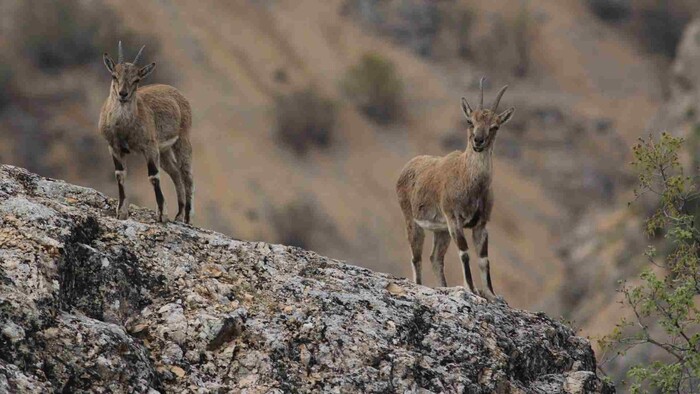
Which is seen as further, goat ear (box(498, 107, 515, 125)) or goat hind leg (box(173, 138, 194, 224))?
goat hind leg (box(173, 138, 194, 224))

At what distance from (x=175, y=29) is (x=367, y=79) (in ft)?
35.5

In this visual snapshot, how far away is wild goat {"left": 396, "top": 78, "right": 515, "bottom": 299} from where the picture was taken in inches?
681

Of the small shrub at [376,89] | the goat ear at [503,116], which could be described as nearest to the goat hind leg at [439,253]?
the goat ear at [503,116]

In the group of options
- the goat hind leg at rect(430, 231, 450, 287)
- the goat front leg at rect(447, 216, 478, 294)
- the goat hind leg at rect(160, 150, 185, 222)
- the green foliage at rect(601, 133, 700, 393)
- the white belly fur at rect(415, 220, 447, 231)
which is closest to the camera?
the green foliage at rect(601, 133, 700, 393)

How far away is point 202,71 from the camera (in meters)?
67.1

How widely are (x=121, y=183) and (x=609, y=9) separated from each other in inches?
2833

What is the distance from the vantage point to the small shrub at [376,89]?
236ft

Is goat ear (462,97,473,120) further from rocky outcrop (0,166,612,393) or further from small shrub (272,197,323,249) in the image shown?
small shrub (272,197,323,249)

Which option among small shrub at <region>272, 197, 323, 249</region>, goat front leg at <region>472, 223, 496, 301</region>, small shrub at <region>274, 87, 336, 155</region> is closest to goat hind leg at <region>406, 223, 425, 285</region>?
goat front leg at <region>472, 223, 496, 301</region>

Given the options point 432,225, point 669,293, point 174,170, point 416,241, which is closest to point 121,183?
point 174,170

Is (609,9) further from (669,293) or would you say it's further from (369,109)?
(669,293)

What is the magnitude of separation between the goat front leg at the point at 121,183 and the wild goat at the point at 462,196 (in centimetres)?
442

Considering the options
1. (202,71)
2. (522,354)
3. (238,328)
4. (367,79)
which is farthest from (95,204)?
(367,79)

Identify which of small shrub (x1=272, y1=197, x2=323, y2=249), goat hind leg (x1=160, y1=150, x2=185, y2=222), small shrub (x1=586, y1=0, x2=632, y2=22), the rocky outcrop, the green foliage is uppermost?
small shrub (x1=586, y1=0, x2=632, y2=22)
